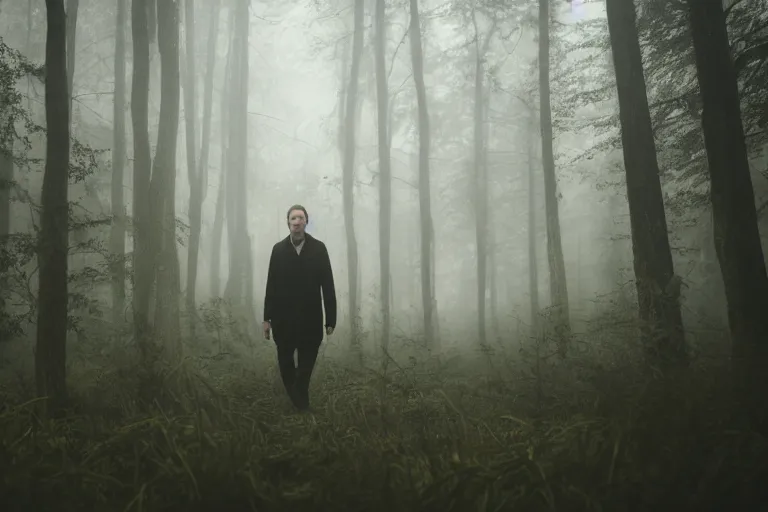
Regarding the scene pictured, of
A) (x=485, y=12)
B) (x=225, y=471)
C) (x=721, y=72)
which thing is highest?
(x=485, y=12)

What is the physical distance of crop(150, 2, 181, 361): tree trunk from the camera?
297 inches

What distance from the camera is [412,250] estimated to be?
26.6 metres

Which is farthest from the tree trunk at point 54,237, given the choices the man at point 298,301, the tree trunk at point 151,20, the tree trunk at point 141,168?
the tree trunk at point 151,20

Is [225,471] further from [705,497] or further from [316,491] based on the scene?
[705,497]

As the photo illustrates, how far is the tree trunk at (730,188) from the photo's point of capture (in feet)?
14.6

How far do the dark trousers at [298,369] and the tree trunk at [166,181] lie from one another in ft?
11.2

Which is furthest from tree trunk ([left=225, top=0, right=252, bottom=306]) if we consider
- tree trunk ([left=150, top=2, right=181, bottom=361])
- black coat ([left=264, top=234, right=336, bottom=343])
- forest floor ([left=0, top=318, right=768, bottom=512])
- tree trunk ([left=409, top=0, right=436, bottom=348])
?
forest floor ([left=0, top=318, right=768, bottom=512])

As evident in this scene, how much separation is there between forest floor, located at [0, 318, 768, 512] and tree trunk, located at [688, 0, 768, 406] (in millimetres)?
672

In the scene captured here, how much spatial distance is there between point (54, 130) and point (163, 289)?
11.9 feet

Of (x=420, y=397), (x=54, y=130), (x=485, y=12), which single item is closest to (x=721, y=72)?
(x=420, y=397)

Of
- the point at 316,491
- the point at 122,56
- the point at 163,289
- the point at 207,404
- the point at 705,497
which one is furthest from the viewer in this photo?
the point at 122,56

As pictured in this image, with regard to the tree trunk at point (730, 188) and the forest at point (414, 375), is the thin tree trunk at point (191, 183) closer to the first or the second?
the forest at point (414, 375)

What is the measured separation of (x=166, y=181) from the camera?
7930 millimetres

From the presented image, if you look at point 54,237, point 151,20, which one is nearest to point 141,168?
point 151,20
